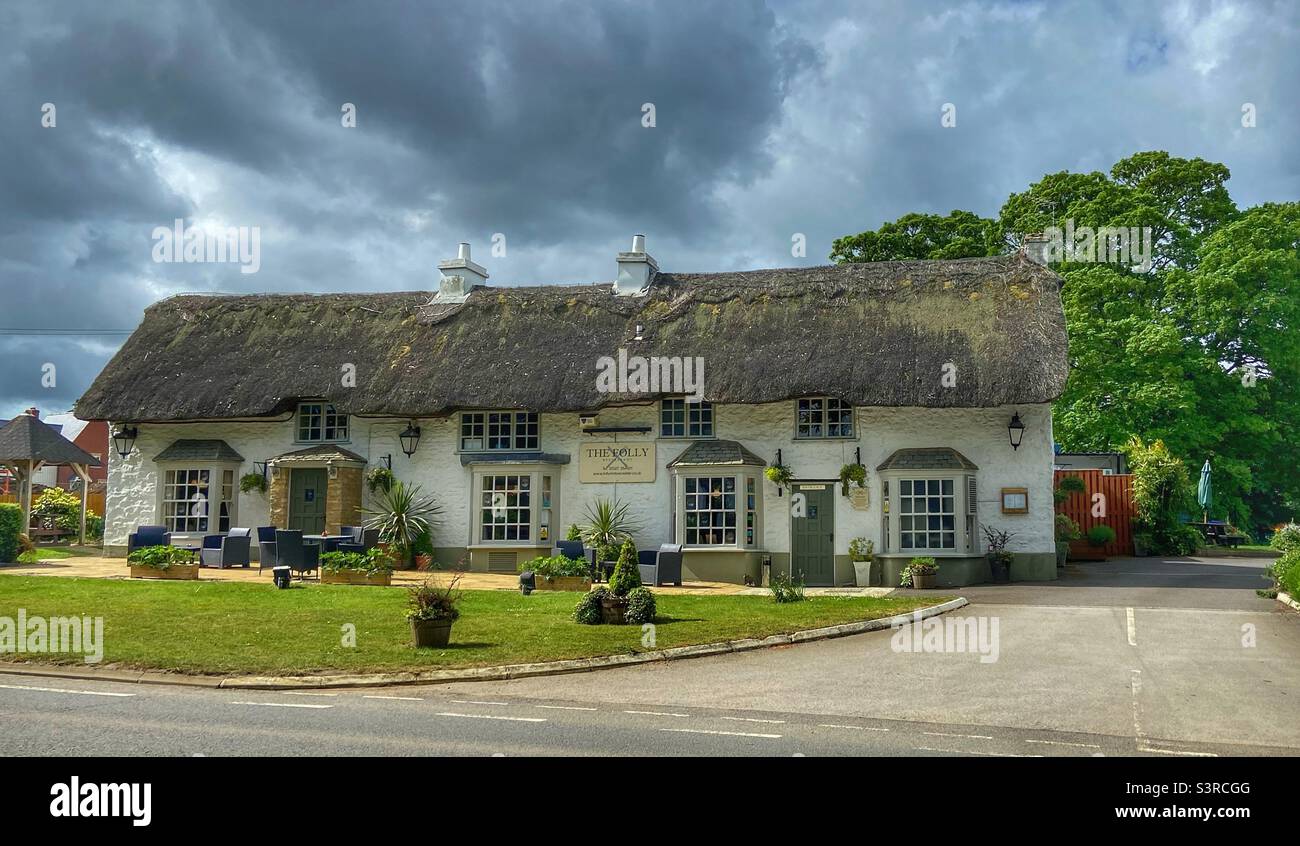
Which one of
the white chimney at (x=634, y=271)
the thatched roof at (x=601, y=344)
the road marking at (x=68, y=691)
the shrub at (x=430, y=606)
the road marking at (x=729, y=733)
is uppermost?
the white chimney at (x=634, y=271)

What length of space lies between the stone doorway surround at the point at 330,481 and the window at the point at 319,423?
19.3 inches

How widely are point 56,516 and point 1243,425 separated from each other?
3808cm

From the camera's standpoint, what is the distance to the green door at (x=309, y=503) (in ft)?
78.1

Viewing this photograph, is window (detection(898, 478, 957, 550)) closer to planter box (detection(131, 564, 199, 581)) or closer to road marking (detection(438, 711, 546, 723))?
road marking (detection(438, 711, 546, 723))

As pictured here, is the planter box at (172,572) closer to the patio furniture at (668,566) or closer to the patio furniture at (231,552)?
the patio furniture at (231,552)

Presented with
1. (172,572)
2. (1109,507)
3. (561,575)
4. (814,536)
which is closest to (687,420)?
(814,536)

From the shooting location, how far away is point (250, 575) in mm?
20891

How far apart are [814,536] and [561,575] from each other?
5.78 meters

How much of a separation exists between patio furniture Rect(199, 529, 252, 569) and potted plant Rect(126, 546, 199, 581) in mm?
1872

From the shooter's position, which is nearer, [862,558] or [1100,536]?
[862,558]

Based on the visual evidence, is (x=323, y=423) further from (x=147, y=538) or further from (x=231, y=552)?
(x=147, y=538)

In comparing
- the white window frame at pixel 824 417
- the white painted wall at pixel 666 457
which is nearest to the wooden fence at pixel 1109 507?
the white painted wall at pixel 666 457

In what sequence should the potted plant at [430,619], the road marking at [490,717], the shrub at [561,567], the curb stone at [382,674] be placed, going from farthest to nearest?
the shrub at [561,567]
the potted plant at [430,619]
the curb stone at [382,674]
the road marking at [490,717]
